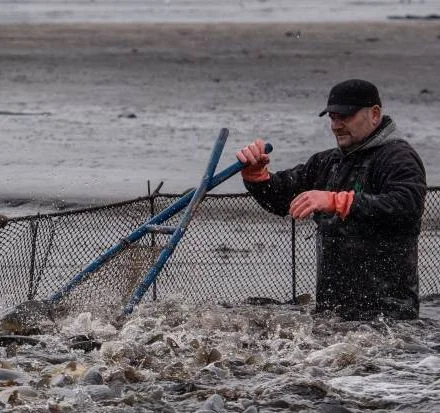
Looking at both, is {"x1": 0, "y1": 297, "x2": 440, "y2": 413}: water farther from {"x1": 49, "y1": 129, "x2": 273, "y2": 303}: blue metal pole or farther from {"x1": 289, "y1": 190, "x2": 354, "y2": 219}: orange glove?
{"x1": 289, "y1": 190, "x2": 354, "y2": 219}: orange glove

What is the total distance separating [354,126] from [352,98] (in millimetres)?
174

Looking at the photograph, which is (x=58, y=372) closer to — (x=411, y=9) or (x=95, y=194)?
(x=95, y=194)

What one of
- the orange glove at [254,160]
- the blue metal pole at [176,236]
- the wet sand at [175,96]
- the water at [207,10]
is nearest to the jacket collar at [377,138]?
the orange glove at [254,160]

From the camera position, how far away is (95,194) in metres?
15.1

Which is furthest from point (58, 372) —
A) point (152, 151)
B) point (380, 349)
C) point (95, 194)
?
point (152, 151)

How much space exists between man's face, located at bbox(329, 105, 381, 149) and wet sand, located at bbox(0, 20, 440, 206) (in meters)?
6.99

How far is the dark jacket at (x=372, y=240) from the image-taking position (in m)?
7.88

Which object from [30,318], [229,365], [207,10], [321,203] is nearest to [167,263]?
[30,318]

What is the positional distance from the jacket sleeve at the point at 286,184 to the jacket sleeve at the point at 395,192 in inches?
23.9

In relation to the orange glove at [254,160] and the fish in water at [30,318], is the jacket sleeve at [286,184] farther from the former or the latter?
the fish in water at [30,318]

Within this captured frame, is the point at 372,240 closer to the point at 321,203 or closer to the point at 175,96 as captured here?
the point at 321,203

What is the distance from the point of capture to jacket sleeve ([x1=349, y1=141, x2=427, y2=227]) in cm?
767

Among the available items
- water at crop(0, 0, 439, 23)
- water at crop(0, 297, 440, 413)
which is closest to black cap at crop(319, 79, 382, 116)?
water at crop(0, 297, 440, 413)

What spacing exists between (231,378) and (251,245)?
12.8 ft
